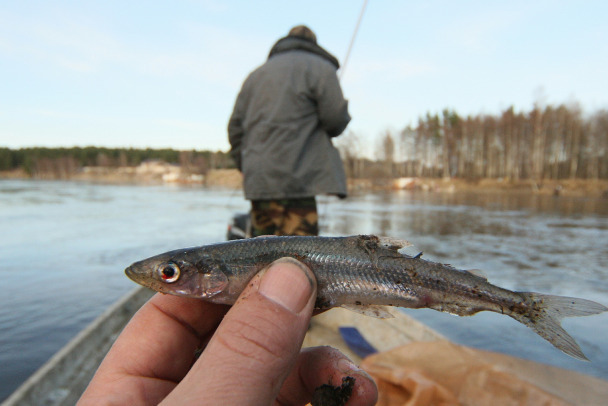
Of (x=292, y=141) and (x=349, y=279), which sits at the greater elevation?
(x=292, y=141)

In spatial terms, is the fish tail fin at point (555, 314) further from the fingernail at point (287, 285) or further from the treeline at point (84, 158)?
the treeline at point (84, 158)

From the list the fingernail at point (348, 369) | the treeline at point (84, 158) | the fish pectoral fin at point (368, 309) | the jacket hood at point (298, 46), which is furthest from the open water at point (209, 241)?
the treeline at point (84, 158)

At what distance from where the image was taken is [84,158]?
5536 inches

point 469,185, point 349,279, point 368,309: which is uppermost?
point 349,279


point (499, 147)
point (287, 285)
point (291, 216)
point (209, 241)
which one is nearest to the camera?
point (287, 285)

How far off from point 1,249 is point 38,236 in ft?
8.22

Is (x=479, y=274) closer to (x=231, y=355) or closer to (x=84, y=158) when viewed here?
(x=231, y=355)

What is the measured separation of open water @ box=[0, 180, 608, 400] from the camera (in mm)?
4891

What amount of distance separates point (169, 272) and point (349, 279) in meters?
0.83

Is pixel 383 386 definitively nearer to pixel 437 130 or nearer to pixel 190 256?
pixel 190 256

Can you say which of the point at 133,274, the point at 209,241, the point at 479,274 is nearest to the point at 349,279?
the point at 479,274

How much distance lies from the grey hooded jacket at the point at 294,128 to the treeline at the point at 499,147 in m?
65.5

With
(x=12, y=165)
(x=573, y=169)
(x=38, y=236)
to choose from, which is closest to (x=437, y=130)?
(x=573, y=169)

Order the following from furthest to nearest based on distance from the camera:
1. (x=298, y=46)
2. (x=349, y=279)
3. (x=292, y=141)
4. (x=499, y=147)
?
(x=499, y=147)
(x=298, y=46)
(x=292, y=141)
(x=349, y=279)
